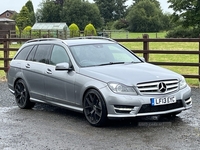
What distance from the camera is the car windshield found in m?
7.51

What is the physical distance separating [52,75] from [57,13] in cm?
9764

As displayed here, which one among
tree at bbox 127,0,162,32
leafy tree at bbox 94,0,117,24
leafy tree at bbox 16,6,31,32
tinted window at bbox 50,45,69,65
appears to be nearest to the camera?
tinted window at bbox 50,45,69,65

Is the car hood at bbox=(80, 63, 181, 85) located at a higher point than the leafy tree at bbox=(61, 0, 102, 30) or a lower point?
lower

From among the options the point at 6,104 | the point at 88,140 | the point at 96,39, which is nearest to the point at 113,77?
the point at 88,140

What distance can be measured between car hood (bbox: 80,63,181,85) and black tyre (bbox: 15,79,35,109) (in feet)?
6.60

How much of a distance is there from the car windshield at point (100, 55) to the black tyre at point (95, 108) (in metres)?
0.75

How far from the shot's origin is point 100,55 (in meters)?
7.75

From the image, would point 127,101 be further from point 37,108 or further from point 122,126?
point 37,108

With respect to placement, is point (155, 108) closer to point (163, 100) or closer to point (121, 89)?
point (163, 100)

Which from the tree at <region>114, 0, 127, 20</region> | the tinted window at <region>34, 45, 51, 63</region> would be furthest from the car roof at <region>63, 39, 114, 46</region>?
the tree at <region>114, 0, 127, 20</region>

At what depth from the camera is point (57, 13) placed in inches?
4082

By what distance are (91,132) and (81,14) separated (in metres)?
93.2

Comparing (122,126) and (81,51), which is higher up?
(81,51)

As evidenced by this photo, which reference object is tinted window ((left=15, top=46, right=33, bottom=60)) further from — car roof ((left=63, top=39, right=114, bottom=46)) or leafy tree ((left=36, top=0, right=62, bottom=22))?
leafy tree ((left=36, top=0, right=62, bottom=22))
